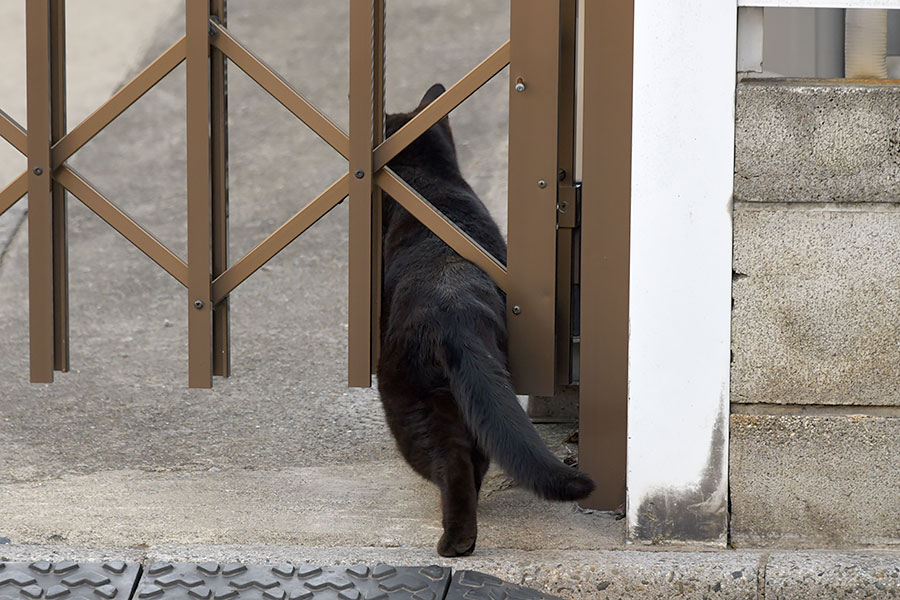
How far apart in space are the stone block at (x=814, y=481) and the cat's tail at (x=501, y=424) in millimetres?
Result: 437

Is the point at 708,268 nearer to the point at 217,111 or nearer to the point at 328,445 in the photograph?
the point at 217,111

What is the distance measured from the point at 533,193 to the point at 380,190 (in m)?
0.40

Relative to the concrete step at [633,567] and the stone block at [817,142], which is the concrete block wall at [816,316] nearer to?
the stone block at [817,142]

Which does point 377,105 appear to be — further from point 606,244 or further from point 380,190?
point 606,244

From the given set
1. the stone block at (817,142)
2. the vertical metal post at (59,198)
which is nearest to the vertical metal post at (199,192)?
the vertical metal post at (59,198)

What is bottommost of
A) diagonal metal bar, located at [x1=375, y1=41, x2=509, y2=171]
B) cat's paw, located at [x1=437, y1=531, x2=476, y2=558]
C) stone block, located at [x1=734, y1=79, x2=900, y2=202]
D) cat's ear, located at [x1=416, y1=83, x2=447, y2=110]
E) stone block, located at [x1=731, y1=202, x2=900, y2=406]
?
cat's paw, located at [x1=437, y1=531, x2=476, y2=558]

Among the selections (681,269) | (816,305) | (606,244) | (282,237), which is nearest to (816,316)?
(816,305)

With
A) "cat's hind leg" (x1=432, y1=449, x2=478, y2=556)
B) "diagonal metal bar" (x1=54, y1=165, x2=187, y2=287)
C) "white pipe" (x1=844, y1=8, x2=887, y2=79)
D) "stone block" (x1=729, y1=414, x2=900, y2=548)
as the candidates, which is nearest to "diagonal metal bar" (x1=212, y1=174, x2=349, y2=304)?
"diagonal metal bar" (x1=54, y1=165, x2=187, y2=287)

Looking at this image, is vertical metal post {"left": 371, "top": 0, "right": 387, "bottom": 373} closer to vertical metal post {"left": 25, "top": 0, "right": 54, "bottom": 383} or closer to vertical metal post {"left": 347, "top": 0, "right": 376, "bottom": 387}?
vertical metal post {"left": 347, "top": 0, "right": 376, "bottom": 387}

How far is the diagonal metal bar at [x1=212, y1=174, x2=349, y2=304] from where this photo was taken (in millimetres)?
2768

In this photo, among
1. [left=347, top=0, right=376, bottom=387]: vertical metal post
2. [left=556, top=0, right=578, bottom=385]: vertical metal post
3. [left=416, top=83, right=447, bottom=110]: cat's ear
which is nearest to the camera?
[left=347, top=0, right=376, bottom=387]: vertical metal post

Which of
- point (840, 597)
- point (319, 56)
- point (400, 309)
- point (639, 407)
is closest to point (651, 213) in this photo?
point (639, 407)

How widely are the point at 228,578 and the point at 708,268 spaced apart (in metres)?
1.28

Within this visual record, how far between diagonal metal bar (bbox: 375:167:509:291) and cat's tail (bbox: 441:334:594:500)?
244mm
